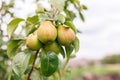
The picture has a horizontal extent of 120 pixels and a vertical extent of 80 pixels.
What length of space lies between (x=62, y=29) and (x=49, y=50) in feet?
0.30

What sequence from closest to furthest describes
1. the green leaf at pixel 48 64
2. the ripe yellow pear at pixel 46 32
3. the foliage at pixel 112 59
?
the ripe yellow pear at pixel 46 32 → the green leaf at pixel 48 64 → the foliage at pixel 112 59

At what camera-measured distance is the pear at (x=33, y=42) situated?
1382 mm

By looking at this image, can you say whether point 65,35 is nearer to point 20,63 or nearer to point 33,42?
point 33,42

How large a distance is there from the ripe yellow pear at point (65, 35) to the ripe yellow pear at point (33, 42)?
74mm

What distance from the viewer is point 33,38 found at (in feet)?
4.56

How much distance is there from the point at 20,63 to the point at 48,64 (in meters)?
0.10

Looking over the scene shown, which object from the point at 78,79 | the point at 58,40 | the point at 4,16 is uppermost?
the point at 58,40

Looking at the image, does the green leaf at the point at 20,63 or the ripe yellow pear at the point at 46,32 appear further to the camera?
the green leaf at the point at 20,63

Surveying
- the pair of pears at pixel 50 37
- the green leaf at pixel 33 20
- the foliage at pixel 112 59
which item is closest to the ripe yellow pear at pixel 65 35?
the pair of pears at pixel 50 37

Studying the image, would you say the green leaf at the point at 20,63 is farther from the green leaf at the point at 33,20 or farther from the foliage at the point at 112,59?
the foliage at the point at 112,59

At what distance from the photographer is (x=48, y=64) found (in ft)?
4.76

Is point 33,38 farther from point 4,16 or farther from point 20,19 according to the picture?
point 4,16

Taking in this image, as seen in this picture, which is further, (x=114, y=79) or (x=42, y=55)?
(x=114, y=79)

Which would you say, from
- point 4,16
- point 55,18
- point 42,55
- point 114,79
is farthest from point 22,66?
point 114,79
